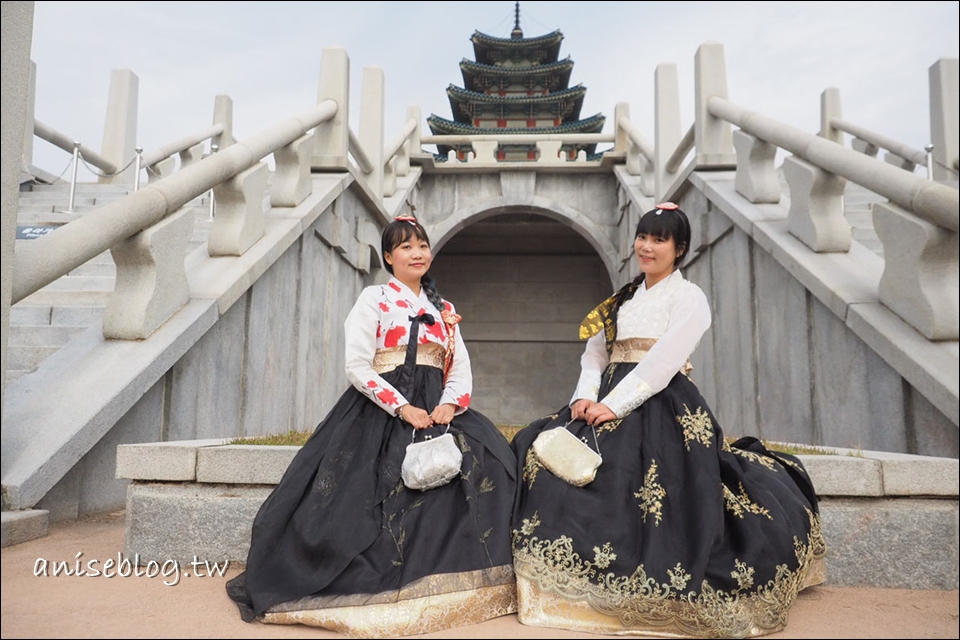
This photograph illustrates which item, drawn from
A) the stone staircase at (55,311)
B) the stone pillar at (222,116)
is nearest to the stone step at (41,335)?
the stone staircase at (55,311)

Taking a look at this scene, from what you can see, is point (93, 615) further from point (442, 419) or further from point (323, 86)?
point (323, 86)

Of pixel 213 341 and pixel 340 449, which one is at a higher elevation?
pixel 213 341

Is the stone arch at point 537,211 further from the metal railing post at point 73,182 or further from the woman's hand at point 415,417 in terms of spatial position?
the woman's hand at point 415,417

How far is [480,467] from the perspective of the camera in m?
2.35

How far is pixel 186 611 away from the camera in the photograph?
2.10 metres

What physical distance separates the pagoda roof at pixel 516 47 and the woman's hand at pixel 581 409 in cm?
2299

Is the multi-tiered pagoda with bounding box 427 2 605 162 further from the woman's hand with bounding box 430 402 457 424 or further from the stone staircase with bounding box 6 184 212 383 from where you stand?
the woman's hand with bounding box 430 402 457 424

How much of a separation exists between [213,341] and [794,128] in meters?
3.82

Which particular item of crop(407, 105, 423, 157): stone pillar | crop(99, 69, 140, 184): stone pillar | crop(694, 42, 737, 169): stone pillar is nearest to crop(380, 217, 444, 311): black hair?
crop(694, 42, 737, 169): stone pillar

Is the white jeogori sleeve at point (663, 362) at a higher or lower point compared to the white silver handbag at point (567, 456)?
higher

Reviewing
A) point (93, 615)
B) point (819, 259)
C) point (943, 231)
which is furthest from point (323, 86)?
point (943, 231)

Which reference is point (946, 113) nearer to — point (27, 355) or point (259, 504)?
point (259, 504)

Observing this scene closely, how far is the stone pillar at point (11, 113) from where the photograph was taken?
1448mm

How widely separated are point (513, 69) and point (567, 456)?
2228cm
